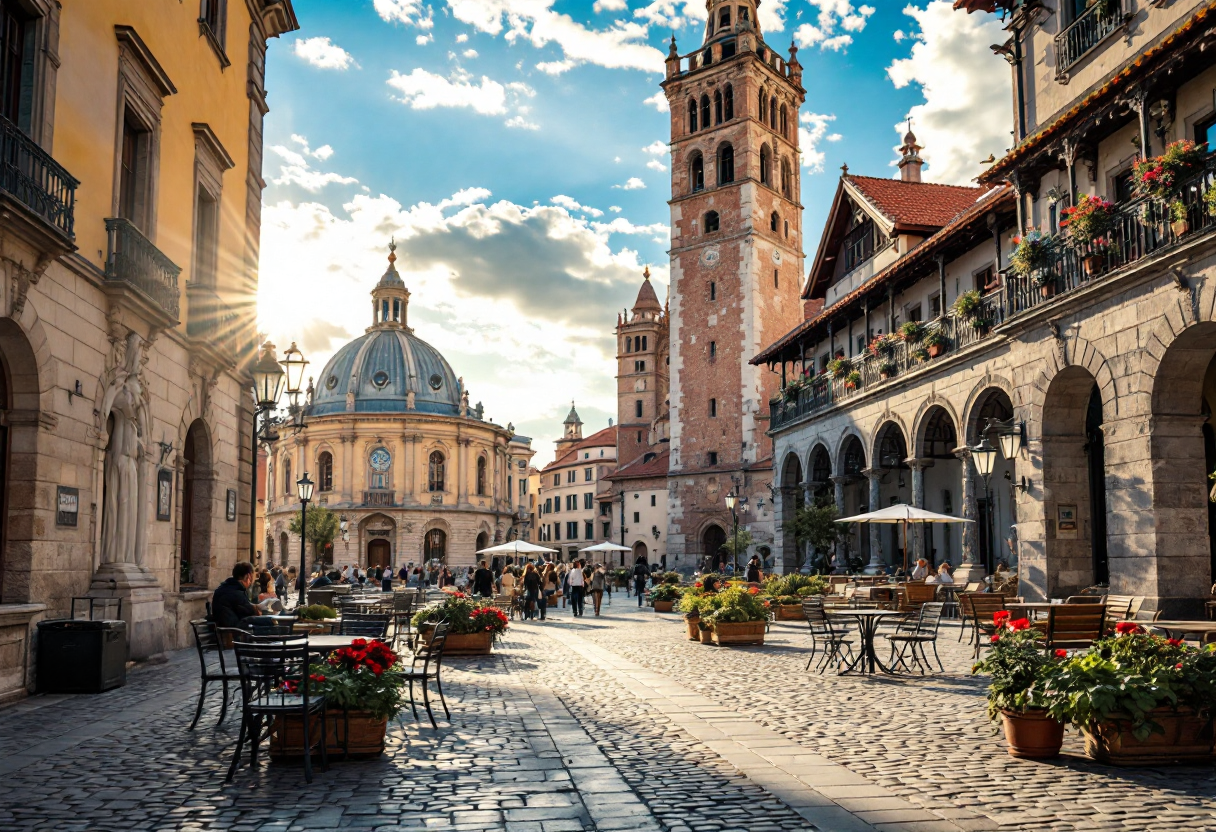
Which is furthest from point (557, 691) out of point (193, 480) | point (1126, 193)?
point (1126, 193)

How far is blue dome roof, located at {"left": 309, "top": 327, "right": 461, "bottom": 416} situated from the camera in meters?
90.1

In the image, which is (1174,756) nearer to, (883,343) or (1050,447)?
(1050,447)

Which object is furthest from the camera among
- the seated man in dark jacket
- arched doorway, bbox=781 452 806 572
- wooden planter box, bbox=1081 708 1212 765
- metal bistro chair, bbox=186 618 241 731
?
arched doorway, bbox=781 452 806 572

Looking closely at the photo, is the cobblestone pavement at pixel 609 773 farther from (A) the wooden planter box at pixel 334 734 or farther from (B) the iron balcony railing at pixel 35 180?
(B) the iron balcony railing at pixel 35 180

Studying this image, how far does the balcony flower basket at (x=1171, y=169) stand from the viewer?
14648 millimetres

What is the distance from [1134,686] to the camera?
25.3 feet

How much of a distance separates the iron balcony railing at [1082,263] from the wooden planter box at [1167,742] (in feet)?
28.4

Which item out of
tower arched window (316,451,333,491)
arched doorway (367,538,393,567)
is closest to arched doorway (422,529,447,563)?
arched doorway (367,538,393,567)

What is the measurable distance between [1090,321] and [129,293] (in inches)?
585

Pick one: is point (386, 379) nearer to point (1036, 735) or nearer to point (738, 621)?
point (738, 621)

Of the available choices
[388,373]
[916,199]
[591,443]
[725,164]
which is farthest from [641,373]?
[916,199]

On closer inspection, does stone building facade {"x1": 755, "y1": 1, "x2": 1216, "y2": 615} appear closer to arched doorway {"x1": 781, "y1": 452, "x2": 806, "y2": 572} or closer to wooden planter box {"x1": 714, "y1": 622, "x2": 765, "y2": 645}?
wooden planter box {"x1": 714, "y1": 622, "x2": 765, "y2": 645}

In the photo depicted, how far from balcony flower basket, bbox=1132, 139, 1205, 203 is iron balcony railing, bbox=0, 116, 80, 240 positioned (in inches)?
563

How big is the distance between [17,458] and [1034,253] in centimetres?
1630
